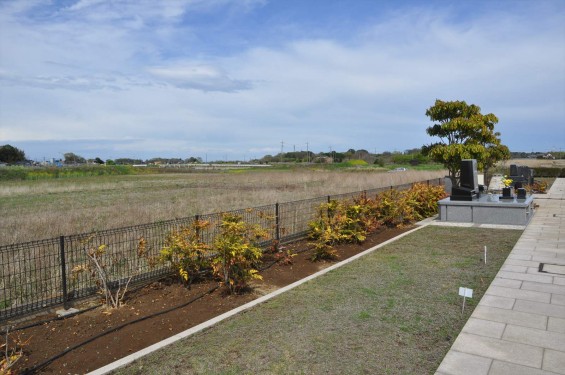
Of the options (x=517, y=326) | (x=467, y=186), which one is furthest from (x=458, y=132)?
(x=517, y=326)

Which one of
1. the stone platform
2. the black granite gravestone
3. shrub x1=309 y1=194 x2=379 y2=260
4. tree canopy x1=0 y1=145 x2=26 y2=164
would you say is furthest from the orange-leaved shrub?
tree canopy x1=0 y1=145 x2=26 y2=164

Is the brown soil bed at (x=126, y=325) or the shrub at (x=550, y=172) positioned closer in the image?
the brown soil bed at (x=126, y=325)

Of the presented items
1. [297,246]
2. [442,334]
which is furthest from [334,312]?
[297,246]

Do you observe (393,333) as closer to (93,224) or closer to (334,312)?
(334,312)

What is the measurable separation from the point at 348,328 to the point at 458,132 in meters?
14.5

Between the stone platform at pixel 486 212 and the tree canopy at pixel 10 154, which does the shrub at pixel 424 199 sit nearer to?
the stone platform at pixel 486 212

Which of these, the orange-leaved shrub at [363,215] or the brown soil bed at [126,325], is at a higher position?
the orange-leaved shrub at [363,215]

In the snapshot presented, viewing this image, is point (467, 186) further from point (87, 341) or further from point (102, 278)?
point (87, 341)

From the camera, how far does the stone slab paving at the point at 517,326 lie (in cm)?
370

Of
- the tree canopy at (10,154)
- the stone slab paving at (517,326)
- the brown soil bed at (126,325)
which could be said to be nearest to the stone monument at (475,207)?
the stone slab paving at (517,326)

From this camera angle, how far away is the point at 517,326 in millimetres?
4578

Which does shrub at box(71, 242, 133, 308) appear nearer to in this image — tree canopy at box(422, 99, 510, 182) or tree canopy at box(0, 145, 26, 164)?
tree canopy at box(422, 99, 510, 182)

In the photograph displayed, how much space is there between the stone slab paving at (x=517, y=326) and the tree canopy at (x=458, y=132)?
9.00 metres

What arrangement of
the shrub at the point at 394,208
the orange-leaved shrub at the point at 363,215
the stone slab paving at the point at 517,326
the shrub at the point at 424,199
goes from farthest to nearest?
1. the shrub at the point at 424,199
2. the shrub at the point at 394,208
3. the orange-leaved shrub at the point at 363,215
4. the stone slab paving at the point at 517,326
